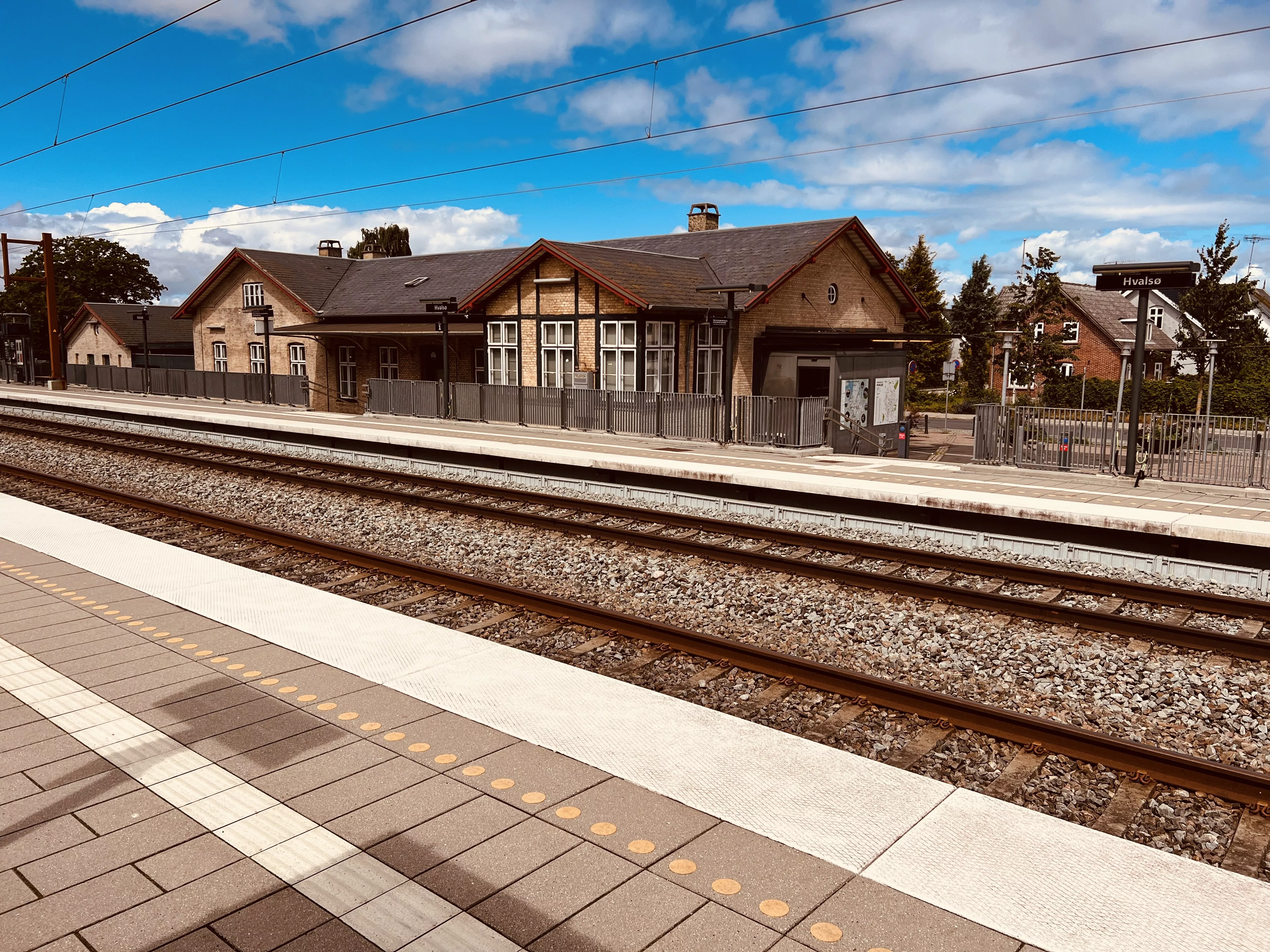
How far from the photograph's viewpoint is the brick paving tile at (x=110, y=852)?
3.97 meters

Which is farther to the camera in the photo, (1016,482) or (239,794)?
(1016,482)

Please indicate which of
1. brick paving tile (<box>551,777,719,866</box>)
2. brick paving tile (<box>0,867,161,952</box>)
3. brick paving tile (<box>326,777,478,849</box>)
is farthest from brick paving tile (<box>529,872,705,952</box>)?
brick paving tile (<box>0,867,161,952</box>)

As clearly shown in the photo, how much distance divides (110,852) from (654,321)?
76.8ft

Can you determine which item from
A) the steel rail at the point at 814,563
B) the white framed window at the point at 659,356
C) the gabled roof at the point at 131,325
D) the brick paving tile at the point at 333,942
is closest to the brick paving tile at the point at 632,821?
the brick paving tile at the point at 333,942

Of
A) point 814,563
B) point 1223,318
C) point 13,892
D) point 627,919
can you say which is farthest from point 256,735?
point 1223,318

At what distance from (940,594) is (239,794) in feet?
23.8

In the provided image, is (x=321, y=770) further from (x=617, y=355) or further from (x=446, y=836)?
(x=617, y=355)

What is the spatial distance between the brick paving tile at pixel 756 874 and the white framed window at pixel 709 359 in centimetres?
2338

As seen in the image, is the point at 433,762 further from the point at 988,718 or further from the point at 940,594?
the point at 940,594

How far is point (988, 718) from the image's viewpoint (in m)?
6.24

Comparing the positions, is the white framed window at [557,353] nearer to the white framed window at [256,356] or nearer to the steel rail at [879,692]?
the steel rail at [879,692]

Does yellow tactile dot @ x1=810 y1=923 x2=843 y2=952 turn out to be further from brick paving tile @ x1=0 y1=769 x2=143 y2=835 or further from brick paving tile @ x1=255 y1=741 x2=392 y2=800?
brick paving tile @ x1=0 y1=769 x2=143 y2=835

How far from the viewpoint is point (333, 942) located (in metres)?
3.57

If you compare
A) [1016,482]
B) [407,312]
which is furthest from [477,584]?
[407,312]
